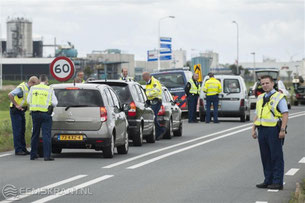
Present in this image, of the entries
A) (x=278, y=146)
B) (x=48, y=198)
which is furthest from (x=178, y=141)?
(x=48, y=198)

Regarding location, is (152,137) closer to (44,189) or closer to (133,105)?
(133,105)

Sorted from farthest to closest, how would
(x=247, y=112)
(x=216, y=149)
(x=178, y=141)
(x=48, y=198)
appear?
(x=247, y=112)
(x=178, y=141)
(x=216, y=149)
(x=48, y=198)

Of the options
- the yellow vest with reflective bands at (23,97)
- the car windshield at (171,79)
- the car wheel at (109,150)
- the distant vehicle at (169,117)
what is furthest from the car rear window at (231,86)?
the car wheel at (109,150)

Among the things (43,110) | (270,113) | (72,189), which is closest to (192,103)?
(43,110)

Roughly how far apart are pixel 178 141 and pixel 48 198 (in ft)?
42.2

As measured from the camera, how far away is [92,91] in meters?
16.7

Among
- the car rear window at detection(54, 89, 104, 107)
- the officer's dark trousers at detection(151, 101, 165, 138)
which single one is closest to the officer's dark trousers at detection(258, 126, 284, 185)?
the car rear window at detection(54, 89, 104, 107)

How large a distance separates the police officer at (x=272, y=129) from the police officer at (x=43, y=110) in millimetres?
5595

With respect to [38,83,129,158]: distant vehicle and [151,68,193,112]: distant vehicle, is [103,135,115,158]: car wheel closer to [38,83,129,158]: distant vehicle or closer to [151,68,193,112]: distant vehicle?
[38,83,129,158]: distant vehicle

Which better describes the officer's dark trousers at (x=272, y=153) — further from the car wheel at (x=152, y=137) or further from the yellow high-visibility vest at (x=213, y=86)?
the yellow high-visibility vest at (x=213, y=86)

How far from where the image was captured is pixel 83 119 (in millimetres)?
16594

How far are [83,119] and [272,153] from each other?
5.75 metres

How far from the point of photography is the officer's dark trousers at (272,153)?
38.1 feet

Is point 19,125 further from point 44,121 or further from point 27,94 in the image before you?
point 44,121
